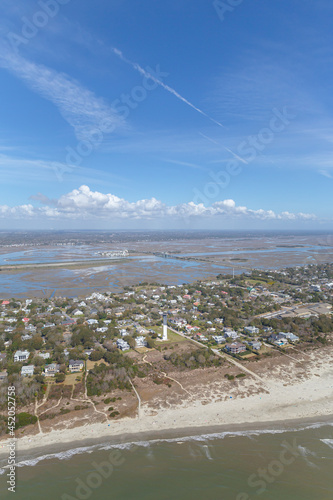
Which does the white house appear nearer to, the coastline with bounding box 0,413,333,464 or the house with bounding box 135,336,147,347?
the house with bounding box 135,336,147,347

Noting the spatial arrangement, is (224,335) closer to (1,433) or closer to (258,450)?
(258,450)

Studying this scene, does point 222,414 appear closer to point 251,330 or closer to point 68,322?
point 251,330

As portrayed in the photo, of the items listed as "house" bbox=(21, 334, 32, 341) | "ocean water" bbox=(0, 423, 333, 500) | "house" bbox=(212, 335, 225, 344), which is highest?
"house" bbox=(21, 334, 32, 341)

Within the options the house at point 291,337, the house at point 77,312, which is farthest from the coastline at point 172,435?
the house at point 77,312

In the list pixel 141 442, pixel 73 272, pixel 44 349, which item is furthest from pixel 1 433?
pixel 73 272

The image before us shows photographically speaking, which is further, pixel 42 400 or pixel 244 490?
pixel 42 400

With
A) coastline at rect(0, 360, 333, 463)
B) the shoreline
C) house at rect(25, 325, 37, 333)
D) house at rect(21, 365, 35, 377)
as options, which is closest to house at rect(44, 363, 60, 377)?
house at rect(21, 365, 35, 377)

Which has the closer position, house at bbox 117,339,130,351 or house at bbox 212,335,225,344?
house at bbox 117,339,130,351

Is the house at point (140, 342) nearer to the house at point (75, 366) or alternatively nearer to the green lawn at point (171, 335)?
the green lawn at point (171, 335)
